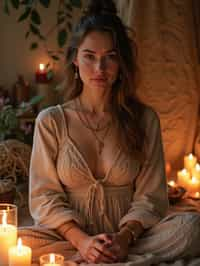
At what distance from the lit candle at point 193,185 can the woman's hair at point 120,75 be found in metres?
1.20

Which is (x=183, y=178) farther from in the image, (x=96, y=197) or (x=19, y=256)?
(x=19, y=256)

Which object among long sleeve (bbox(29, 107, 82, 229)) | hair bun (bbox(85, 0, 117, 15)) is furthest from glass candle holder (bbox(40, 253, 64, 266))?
hair bun (bbox(85, 0, 117, 15))

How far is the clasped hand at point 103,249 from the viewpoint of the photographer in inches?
68.5

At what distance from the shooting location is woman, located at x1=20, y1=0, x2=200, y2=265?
1854 mm

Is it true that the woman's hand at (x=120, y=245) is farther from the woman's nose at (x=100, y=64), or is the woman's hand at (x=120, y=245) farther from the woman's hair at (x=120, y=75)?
the woman's nose at (x=100, y=64)

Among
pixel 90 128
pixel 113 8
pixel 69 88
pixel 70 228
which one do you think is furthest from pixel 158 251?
pixel 113 8

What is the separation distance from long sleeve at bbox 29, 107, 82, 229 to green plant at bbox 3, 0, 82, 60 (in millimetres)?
855

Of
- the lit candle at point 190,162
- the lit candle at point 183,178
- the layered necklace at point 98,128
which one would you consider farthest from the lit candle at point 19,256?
the lit candle at point 190,162

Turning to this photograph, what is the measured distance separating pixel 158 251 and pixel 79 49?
2.44ft

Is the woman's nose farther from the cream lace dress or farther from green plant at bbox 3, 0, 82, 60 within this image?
green plant at bbox 3, 0, 82, 60

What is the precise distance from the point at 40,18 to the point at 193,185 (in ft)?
4.93

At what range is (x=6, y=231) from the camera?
5.54 feet

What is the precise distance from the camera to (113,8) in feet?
6.60

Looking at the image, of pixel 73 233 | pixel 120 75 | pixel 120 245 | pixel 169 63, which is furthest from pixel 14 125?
pixel 120 245
